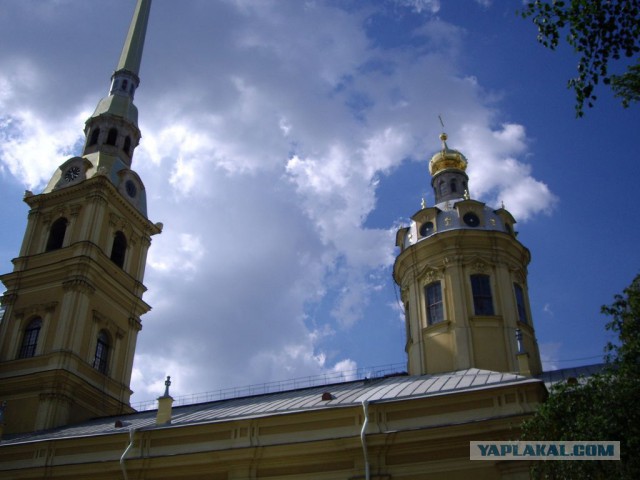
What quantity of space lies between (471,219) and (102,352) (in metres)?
18.6

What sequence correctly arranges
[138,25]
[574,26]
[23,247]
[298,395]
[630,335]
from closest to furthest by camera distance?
[574,26], [630,335], [298,395], [23,247], [138,25]

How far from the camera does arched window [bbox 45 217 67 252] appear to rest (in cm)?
3362

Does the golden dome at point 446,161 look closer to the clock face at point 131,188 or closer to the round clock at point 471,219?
the round clock at point 471,219

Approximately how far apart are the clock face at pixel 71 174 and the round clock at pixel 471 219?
2040 cm

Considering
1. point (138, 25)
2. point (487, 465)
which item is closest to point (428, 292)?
point (487, 465)

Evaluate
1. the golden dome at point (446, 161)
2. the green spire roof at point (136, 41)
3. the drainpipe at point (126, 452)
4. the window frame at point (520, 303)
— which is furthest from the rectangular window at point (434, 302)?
the green spire roof at point (136, 41)

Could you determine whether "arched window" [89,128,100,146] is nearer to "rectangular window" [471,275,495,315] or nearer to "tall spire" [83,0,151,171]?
"tall spire" [83,0,151,171]

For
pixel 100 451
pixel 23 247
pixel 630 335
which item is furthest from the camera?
pixel 23 247

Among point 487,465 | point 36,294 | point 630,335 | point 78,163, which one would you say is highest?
point 78,163

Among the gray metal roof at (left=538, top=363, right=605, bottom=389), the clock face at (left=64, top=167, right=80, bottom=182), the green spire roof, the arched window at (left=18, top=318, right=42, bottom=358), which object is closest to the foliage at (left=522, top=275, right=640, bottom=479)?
the gray metal roof at (left=538, top=363, right=605, bottom=389)

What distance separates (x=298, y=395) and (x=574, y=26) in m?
17.2

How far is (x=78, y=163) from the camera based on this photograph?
35.5m

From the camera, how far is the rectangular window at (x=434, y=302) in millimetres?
26203

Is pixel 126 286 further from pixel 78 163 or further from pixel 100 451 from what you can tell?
Answer: pixel 100 451
